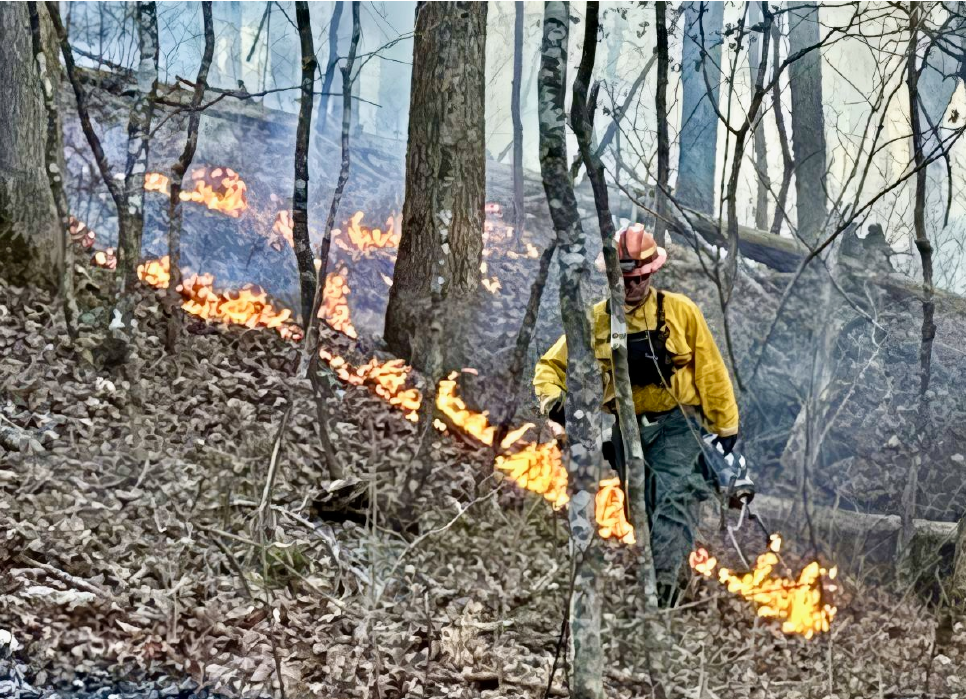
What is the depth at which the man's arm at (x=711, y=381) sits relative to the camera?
17.9ft

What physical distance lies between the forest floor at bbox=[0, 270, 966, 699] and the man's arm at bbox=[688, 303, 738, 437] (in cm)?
99

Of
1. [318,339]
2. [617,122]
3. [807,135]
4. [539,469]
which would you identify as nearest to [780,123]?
[807,135]

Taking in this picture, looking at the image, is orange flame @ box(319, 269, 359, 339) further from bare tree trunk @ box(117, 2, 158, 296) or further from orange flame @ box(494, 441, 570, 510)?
orange flame @ box(494, 441, 570, 510)

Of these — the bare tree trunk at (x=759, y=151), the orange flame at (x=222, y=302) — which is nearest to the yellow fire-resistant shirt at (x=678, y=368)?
the orange flame at (x=222, y=302)

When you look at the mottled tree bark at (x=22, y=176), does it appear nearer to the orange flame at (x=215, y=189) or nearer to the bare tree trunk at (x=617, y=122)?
the orange flame at (x=215, y=189)

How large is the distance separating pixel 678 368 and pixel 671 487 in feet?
2.38

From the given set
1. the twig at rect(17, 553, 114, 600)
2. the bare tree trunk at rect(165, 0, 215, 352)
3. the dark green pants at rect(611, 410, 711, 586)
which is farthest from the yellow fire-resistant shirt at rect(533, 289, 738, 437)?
the bare tree trunk at rect(165, 0, 215, 352)

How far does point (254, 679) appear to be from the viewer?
14.6 feet

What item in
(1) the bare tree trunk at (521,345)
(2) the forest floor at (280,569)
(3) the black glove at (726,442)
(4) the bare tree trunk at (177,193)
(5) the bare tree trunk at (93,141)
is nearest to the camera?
(2) the forest floor at (280,569)

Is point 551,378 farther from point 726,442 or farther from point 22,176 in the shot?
point 22,176

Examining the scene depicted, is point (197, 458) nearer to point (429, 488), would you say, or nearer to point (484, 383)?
point (429, 488)

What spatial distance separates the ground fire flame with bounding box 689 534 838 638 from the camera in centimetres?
594

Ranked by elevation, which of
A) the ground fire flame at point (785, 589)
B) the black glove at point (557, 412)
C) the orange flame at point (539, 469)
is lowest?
the ground fire flame at point (785, 589)

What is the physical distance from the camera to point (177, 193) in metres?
7.18
